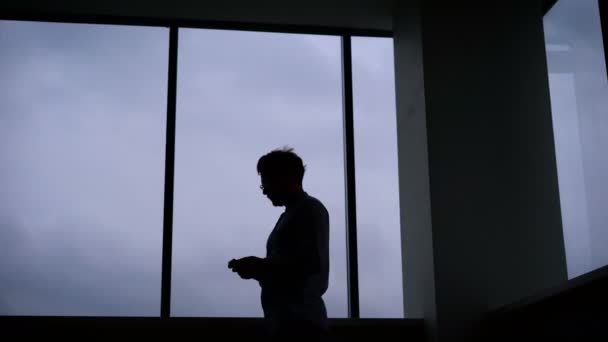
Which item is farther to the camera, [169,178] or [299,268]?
[169,178]

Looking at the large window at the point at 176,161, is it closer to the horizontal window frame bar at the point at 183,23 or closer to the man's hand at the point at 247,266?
the horizontal window frame bar at the point at 183,23

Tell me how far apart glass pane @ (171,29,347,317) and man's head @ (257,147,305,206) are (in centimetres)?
143

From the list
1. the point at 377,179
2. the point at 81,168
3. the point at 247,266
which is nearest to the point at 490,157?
the point at 377,179

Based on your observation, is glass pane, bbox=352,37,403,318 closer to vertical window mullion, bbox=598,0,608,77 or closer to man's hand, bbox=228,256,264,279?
vertical window mullion, bbox=598,0,608,77

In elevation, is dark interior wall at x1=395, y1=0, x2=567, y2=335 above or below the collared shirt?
above

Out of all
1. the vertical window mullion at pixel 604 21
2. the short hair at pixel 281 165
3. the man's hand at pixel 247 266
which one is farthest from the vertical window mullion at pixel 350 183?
the man's hand at pixel 247 266

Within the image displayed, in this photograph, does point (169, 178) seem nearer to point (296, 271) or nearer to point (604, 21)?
point (296, 271)

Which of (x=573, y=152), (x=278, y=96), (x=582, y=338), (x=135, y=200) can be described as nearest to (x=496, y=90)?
(x=573, y=152)

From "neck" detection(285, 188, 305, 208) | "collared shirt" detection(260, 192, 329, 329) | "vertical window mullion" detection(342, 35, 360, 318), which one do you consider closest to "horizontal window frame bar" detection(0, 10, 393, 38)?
"vertical window mullion" detection(342, 35, 360, 318)

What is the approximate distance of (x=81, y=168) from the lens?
4066mm

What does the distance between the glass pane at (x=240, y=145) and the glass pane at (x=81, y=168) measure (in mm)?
157

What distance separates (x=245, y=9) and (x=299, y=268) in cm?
241

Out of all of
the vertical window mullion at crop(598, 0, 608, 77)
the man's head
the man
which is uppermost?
the vertical window mullion at crop(598, 0, 608, 77)

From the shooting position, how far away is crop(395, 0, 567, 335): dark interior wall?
3.51 m
